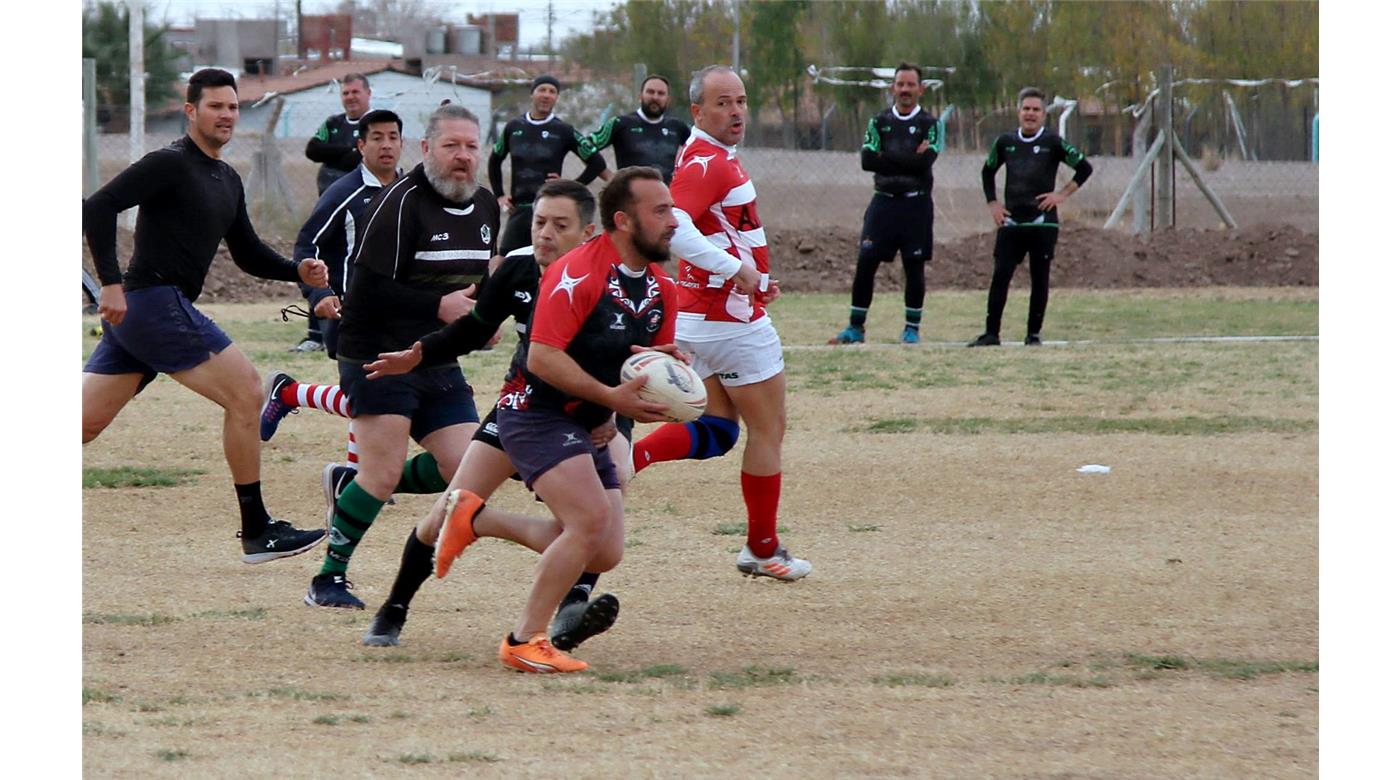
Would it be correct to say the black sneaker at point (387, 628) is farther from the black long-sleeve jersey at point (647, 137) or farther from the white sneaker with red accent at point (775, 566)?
the black long-sleeve jersey at point (647, 137)

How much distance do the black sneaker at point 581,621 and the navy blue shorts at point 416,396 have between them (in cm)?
111

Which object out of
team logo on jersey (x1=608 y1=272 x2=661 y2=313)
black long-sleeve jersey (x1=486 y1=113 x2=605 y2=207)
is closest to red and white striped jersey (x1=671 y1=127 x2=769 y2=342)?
team logo on jersey (x1=608 y1=272 x2=661 y2=313)

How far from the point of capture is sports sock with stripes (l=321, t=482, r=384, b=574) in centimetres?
669

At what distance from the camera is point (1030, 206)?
1602cm

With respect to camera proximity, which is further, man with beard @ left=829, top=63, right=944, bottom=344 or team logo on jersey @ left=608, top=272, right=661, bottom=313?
man with beard @ left=829, top=63, right=944, bottom=344

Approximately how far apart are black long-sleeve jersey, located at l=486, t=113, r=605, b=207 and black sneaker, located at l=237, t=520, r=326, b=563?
33.0ft

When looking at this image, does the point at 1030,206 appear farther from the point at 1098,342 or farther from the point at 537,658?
the point at 537,658

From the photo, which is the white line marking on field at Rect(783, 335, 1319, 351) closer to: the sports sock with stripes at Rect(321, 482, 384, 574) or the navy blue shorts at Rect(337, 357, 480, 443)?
the navy blue shorts at Rect(337, 357, 480, 443)

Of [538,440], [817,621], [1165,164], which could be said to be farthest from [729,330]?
[1165,164]

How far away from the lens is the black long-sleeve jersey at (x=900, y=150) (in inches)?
645

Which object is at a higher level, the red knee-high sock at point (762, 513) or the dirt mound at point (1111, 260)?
the dirt mound at point (1111, 260)

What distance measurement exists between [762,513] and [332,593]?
1752mm

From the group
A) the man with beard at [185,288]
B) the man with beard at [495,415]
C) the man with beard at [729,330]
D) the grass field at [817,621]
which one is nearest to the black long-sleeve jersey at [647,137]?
the grass field at [817,621]

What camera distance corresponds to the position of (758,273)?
7113mm
